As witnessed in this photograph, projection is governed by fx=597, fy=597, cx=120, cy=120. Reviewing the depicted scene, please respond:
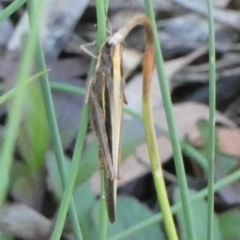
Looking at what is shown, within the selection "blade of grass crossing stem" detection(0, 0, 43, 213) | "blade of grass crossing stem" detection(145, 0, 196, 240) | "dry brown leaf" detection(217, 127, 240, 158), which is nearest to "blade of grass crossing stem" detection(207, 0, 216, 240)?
"blade of grass crossing stem" detection(145, 0, 196, 240)

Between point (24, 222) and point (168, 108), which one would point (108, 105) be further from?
point (24, 222)

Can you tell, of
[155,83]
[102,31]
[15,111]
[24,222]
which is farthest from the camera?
[155,83]

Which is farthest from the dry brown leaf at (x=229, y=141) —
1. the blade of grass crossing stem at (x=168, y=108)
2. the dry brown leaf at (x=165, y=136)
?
the blade of grass crossing stem at (x=168, y=108)

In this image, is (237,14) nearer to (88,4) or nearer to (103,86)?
(88,4)

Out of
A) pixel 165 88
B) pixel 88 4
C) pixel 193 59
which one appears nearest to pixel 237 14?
pixel 193 59

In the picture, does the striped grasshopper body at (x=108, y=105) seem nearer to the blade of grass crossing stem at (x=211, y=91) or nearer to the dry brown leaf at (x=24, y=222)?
the blade of grass crossing stem at (x=211, y=91)

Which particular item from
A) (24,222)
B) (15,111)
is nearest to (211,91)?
(15,111)
